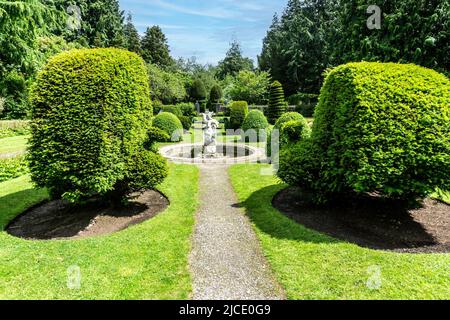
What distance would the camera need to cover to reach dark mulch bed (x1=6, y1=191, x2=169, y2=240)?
7.20 meters

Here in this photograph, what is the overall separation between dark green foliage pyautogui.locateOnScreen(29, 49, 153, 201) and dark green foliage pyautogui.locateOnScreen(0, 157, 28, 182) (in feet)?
24.7

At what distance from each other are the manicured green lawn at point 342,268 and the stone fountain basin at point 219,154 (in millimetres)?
7405

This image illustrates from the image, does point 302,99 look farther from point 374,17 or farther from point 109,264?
point 109,264

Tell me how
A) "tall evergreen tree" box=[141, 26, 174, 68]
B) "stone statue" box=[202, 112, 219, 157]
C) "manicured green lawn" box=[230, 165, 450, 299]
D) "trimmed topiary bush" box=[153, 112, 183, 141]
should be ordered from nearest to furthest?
"manicured green lawn" box=[230, 165, 450, 299]
"stone statue" box=[202, 112, 219, 157]
"trimmed topiary bush" box=[153, 112, 183, 141]
"tall evergreen tree" box=[141, 26, 174, 68]

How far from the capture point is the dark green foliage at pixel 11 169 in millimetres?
12820

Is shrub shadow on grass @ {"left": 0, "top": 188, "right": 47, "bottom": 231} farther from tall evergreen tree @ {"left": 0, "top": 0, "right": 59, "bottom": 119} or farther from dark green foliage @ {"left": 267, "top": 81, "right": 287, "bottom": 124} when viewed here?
dark green foliage @ {"left": 267, "top": 81, "right": 287, "bottom": 124}

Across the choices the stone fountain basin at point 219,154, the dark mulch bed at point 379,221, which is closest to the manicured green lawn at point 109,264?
the dark mulch bed at point 379,221

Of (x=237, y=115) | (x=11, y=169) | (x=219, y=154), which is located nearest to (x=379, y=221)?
(x=219, y=154)

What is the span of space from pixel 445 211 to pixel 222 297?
22.3 feet

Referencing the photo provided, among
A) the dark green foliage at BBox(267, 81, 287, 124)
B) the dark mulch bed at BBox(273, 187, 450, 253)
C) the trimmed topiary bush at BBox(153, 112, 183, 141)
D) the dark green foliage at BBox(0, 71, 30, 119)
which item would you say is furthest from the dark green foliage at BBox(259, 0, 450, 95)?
the dark green foliage at BBox(0, 71, 30, 119)

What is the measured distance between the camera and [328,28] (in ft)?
137

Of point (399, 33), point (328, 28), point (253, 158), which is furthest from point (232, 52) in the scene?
point (253, 158)

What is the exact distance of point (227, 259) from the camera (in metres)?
5.80

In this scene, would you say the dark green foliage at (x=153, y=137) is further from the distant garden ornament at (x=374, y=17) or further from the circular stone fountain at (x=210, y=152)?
the distant garden ornament at (x=374, y=17)
